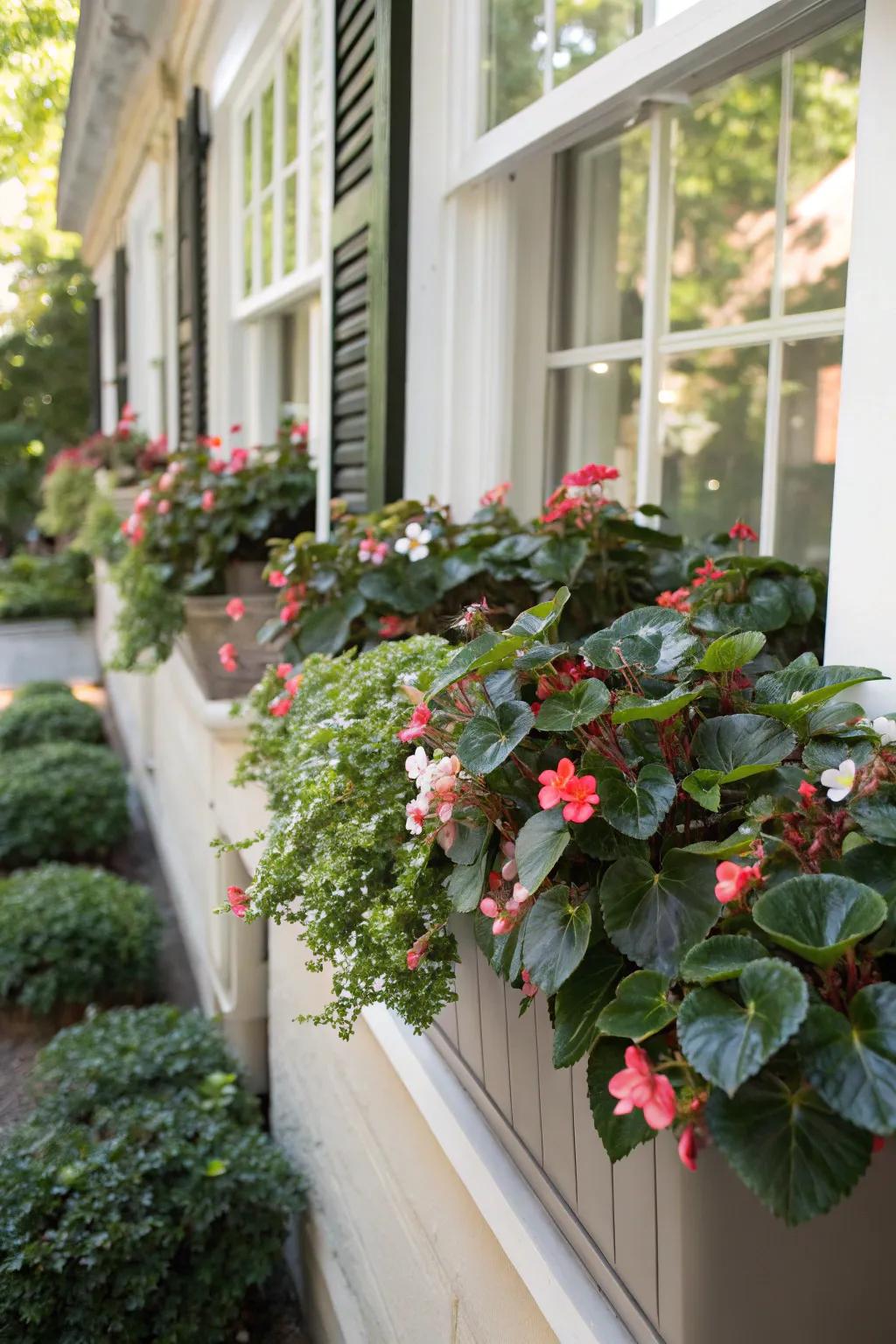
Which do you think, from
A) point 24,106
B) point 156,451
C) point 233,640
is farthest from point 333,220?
point 24,106

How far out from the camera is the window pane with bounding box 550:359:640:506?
235 cm

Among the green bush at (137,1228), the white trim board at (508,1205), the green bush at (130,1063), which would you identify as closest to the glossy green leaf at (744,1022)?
the white trim board at (508,1205)

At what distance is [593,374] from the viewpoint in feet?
7.77

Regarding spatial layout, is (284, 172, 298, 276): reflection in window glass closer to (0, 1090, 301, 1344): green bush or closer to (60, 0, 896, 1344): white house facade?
(60, 0, 896, 1344): white house facade

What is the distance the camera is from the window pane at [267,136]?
3766 millimetres

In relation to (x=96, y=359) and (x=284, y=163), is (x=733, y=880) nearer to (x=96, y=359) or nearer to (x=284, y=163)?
(x=284, y=163)

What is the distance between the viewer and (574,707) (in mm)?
1014

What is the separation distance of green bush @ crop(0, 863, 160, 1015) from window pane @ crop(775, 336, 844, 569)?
2.27 meters

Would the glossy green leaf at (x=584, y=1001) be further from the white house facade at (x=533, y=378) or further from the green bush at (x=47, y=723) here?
the green bush at (x=47, y=723)

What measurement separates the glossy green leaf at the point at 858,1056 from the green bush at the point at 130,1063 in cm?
Result: 207

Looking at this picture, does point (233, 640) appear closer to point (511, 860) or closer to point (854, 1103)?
point (511, 860)

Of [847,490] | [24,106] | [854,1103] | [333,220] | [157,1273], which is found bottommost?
[157,1273]

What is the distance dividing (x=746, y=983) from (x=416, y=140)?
1.94m

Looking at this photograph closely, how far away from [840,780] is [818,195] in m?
2.53
